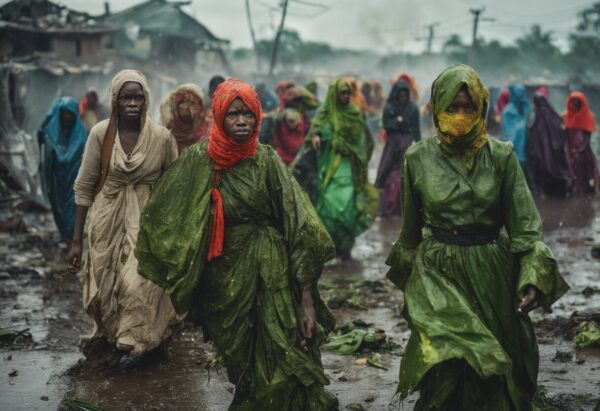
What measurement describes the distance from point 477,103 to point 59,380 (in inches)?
140

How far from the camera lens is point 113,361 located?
250 inches

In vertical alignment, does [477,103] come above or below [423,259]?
above

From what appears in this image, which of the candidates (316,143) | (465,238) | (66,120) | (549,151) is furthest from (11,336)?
(549,151)

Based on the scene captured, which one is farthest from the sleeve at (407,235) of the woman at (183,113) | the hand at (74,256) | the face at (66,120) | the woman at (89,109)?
the woman at (89,109)

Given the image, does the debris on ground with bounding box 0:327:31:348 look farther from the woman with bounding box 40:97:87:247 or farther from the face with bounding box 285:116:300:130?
the face with bounding box 285:116:300:130

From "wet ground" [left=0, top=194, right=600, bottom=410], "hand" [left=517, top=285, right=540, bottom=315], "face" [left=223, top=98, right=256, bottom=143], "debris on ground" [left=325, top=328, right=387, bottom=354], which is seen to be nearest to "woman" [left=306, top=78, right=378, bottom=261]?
"wet ground" [left=0, top=194, right=600, bottom=410]

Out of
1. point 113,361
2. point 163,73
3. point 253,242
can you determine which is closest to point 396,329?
point 113,361

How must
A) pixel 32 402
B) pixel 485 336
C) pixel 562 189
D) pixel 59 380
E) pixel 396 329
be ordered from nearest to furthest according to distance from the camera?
pixel 485 336, pixel 32 402, pixel 59 380, pixel 396 329, pixel 562 189

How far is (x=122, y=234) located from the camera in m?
6.29

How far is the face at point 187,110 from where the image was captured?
24.9 ft

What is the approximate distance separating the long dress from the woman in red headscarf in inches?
490

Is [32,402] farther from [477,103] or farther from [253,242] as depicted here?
[477,103]

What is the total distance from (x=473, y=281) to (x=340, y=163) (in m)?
6.16

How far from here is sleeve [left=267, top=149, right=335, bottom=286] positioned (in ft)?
15.4
